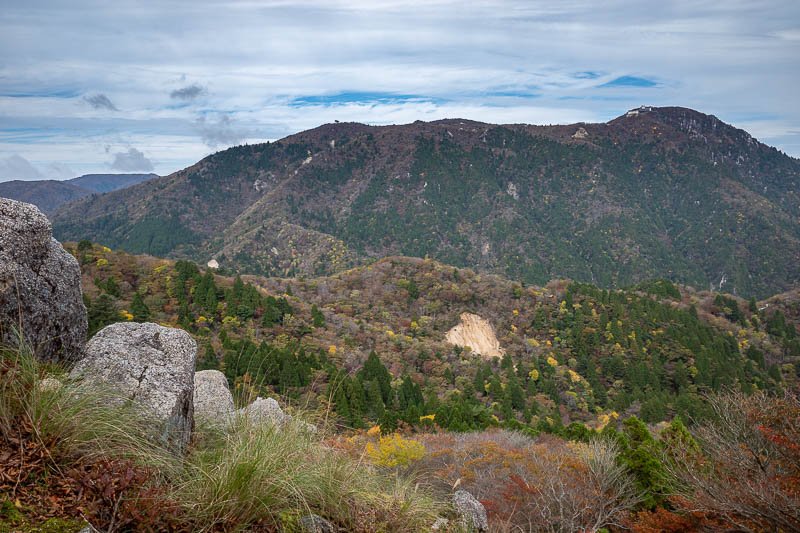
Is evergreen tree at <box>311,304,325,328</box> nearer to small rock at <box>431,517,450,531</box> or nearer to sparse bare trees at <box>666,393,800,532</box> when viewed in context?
sparse bare trees at <box>666,393,800,532</box>

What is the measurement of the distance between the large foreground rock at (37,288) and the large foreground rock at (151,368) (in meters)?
0.33

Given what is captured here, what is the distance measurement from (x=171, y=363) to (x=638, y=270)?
635 feet

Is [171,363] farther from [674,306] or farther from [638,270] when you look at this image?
[638,270]

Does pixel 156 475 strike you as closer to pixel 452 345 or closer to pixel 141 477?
pixel 141 477

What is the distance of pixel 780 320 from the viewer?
76.6 metres

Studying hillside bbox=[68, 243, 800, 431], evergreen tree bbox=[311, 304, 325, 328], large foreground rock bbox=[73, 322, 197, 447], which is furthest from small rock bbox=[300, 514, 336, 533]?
evergreen tree bbox=[311, 304, 325, 328]

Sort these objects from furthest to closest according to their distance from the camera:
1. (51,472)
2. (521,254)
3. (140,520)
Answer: (521,254) → (51,472) → (140,520)

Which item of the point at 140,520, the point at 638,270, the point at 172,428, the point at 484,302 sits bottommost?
the point at 638,270

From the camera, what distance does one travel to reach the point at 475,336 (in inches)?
2916

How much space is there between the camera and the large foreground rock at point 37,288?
3.97 m

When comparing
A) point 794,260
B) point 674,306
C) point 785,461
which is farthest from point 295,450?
point 794,260

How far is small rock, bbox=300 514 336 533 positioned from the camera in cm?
323

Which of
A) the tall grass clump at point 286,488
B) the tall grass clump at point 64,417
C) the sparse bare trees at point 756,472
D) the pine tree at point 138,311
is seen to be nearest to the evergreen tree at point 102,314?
the pine tree at point 138,311

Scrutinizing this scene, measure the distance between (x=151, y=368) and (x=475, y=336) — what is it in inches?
2827
